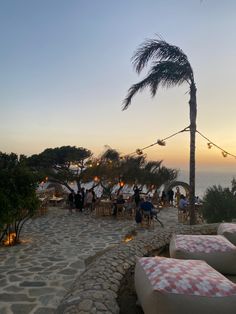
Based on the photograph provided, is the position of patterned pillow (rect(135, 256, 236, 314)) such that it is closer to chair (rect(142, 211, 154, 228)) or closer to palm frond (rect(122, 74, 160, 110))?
palm frond (rect(122, 74, 160, 110))

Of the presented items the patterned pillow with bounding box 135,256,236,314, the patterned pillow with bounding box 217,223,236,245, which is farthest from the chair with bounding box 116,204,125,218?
the patterned pillow with bounding box 135,256,236,314

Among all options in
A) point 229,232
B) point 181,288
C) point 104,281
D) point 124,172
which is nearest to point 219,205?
point 229,232

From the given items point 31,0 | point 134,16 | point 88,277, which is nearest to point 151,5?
point 134,16

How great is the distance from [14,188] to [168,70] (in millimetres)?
7877

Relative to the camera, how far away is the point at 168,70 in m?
12.8

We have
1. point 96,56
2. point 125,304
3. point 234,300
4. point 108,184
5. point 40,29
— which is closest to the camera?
point 234,300

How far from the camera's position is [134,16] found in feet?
39.3

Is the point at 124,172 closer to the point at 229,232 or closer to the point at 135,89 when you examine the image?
the point at 135,89

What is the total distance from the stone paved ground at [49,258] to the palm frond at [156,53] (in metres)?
7.57

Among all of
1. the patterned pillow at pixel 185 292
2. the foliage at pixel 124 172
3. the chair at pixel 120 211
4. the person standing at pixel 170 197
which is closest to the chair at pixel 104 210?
the chair at pixel 120 211

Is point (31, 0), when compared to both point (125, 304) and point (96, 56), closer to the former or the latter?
point (96, 56)

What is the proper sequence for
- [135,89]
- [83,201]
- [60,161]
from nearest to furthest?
[135,89], [83,201], [60,161]

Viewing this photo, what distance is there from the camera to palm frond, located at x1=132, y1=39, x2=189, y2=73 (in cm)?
1289

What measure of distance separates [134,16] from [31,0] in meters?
4.30
